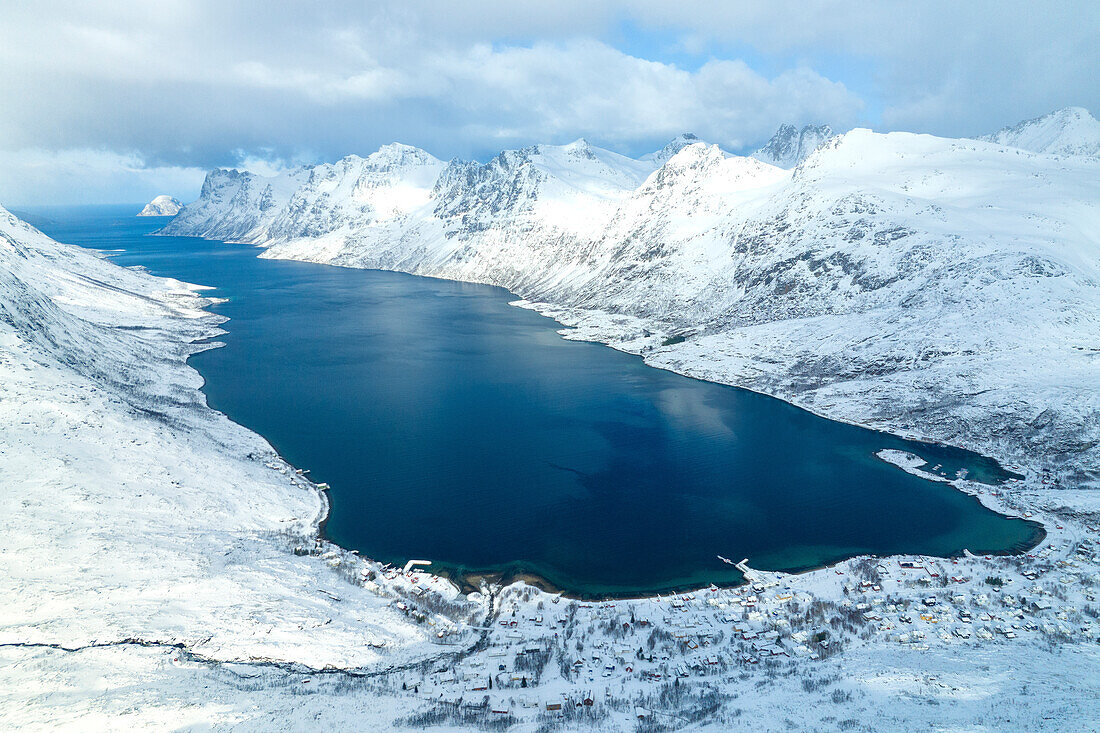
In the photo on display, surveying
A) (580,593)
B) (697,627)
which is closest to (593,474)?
(580,593)

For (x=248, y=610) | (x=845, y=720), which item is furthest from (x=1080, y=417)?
(x=248, y=610)

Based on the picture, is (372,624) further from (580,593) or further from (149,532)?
(149,532)

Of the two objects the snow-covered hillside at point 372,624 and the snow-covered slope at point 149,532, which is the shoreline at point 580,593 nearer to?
the snow-covered hillside at point 372,624

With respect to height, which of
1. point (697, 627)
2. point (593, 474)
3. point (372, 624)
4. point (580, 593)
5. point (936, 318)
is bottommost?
point (372, 624)

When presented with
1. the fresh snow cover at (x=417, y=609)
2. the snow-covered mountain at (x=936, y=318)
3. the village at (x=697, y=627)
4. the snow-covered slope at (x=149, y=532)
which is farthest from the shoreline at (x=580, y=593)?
the snow-covered mountain at (x=936, y=318)

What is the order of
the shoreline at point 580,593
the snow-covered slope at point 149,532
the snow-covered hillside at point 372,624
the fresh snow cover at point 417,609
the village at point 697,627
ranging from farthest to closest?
the shoreline at point 580,593, the snow-covered slope at point 149,532, the village at point 697,627, the fresh snow cover at point 417,609, the snow-covered hillside at point 372,624

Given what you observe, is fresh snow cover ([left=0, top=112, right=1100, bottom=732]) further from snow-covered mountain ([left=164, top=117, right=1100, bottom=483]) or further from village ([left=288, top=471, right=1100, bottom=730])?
snow-covered mountain ([left=164, top=117, right=1100, bottom=483])
